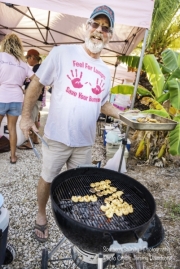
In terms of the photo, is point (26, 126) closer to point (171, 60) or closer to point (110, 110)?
point (110, 110)

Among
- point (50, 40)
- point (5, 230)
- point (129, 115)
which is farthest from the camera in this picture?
point (50, 40)

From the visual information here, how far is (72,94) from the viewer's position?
1925 mm

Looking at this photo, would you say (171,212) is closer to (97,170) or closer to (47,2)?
(97,170)

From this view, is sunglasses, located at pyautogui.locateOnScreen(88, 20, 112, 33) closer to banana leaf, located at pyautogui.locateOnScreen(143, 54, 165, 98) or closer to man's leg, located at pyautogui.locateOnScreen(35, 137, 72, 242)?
man's leg, located at pyautogui.locateOnScreen(35, 137, 72, 242)

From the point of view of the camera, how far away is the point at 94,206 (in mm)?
1706

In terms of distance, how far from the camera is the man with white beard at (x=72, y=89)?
1917mm

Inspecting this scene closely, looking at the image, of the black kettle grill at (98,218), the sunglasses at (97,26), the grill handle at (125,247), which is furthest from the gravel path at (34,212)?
the sunglasses at (97,26)

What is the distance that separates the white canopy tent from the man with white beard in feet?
2.73

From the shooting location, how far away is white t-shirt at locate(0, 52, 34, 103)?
349 centimetres

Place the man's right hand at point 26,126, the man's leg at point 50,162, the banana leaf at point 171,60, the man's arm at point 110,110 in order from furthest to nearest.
A: 1. the banana leaf at point 171,60
2. the man's arm at point 110,110
3. the man's leg at point 50,162
4. the man's right hand at point 26,126

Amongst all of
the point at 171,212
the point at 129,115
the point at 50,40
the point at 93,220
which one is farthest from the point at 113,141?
the point at 50,40

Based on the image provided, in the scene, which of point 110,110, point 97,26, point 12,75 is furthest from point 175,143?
point 12,75

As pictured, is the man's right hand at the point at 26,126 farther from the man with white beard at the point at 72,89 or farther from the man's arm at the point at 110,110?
the man's arm at the point at 110,110

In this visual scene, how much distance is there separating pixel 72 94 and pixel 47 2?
153cm
